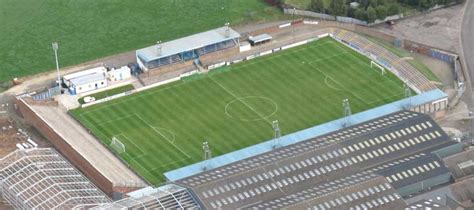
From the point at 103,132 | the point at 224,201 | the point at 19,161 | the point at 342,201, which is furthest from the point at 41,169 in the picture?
the point at 342,201

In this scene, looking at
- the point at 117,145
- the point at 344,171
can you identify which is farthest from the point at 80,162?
the point at 344,171

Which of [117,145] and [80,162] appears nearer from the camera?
[80,162]

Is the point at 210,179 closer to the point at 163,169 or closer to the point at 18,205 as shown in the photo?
the point at 163,169

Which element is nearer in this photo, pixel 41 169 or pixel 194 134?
pixel 41 169

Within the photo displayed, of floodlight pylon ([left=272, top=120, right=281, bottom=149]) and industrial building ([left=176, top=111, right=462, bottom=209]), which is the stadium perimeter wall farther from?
floodlight pylon ([left=272, top=120, right=281, bottom=149])

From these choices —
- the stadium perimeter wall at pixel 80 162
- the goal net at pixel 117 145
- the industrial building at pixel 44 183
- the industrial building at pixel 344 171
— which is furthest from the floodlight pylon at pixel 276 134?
the industrial building at pixel 44 183

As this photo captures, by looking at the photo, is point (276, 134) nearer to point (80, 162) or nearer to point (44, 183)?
point (80, 162)
